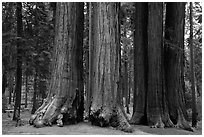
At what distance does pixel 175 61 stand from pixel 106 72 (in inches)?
176

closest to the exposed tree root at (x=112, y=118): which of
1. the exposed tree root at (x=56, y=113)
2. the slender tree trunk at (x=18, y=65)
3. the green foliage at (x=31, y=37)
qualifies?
the exposed tree root at (x=56, y=113)

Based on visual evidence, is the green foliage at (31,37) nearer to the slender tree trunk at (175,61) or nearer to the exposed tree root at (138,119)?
the exposed tree root at (138,119)

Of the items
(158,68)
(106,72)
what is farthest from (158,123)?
(106,72)

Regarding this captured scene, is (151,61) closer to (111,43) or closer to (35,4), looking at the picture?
(111,43)

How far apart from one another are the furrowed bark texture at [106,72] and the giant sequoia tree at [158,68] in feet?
8.26

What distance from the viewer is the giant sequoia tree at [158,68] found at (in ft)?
34.0

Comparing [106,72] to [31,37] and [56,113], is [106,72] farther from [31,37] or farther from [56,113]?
[31,37]

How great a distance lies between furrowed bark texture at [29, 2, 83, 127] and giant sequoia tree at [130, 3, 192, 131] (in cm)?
283

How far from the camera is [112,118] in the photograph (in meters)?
7.78

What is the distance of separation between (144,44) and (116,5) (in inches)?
121

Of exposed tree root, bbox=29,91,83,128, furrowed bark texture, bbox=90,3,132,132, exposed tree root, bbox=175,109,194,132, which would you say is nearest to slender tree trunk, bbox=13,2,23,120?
exposed tree root, bbox=29,91,83,128

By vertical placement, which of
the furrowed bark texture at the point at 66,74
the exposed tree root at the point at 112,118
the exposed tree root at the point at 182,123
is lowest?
the exposed tree root at the point at 182,123

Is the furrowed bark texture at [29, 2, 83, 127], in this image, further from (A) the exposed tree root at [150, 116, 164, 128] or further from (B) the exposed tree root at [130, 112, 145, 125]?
(A) the exposed tree root at [150, 116, 164, 128]

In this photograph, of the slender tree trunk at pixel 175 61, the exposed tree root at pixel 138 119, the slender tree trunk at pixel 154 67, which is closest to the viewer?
the slender tree trunk at pixel 154 67
